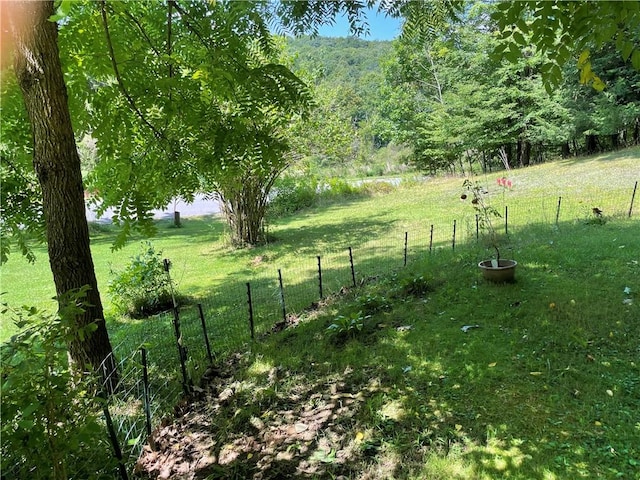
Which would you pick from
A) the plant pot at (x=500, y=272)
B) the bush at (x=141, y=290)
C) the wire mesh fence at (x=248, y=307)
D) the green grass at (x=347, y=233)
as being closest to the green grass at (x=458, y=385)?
the plant pot at (x=500, y=272)

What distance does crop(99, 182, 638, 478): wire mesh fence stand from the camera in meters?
2.70

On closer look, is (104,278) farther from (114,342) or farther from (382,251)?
(382,251)

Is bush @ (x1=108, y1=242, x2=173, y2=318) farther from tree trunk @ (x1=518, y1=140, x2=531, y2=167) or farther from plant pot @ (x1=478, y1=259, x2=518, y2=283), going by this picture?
tree trunk @ (x1=518, y1=140, x2=531, y2=167)

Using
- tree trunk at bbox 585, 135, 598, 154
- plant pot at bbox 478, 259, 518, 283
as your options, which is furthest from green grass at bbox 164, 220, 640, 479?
tree trunk at bbox 585, 135, 598, 154

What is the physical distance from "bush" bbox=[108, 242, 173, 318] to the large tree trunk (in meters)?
2.78

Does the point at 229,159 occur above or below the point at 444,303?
above

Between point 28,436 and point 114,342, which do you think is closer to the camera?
point 28,436

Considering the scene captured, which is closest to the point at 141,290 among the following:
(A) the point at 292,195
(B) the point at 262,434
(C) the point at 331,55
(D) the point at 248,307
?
(D) the point at 248,307

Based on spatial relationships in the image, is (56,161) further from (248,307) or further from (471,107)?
(471,107)

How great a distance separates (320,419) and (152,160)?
2.18 meters

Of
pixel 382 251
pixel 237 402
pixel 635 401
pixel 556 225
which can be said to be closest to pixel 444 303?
pixel 635 401

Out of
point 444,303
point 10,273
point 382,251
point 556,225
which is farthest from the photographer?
point 10,273

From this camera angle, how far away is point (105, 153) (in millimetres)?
2924

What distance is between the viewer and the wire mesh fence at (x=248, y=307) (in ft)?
8.86
